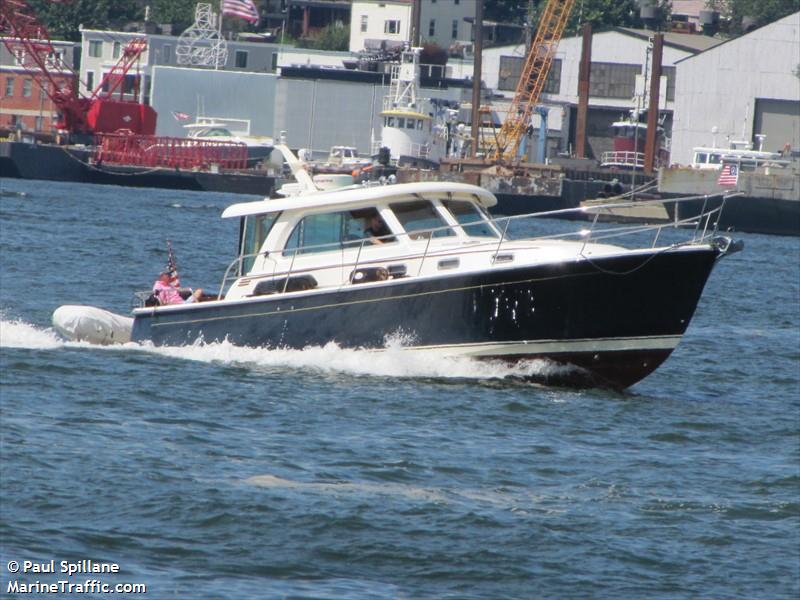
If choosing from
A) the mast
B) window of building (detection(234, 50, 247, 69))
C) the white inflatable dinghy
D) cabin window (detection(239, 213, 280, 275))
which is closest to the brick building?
window of building (detection(234, 50, 247, 69))

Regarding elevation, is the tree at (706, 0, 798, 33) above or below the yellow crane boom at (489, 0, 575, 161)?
above

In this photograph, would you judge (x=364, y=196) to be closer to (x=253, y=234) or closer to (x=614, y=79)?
(x=253, y=234)

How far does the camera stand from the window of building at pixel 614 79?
94062 mm

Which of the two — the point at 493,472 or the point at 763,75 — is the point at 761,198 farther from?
the point at 493,472

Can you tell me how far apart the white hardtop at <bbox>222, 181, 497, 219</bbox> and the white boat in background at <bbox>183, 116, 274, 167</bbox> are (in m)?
59.6

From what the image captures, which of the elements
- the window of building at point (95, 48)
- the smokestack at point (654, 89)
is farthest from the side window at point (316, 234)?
the window of building at point (95, 48)

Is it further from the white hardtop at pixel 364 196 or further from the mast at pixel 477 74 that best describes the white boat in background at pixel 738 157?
the white hardtop at pixel 364 196

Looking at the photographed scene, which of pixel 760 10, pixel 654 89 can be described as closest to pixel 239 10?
pixel 654 89

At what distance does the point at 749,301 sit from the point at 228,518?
910 inches

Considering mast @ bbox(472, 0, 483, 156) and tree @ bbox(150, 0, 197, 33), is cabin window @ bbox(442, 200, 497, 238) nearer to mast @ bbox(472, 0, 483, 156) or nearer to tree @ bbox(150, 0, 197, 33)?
mast @ bbox(472, 0, 483, 156)

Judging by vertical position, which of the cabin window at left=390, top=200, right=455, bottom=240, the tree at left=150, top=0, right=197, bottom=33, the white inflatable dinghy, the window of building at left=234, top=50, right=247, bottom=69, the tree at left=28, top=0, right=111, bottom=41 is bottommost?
the white inflatable dinghy

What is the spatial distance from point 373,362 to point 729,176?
146 ft

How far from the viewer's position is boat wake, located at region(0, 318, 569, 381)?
18.2 metres

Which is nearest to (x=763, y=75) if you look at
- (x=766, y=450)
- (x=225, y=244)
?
(x=225, y=244)
